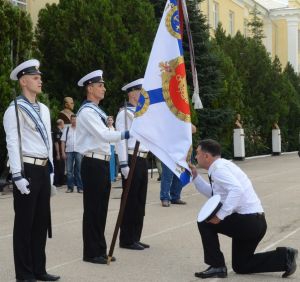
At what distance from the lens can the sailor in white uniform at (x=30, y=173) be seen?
20.1ft

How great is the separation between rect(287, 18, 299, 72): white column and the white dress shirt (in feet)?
133

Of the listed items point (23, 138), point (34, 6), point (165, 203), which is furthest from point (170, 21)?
point (34, 6)

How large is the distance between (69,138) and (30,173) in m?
8.74

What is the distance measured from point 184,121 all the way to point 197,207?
5.30 metres

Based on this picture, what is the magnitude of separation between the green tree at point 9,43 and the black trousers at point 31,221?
8.22 meters

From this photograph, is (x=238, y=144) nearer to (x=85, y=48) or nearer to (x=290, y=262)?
(x=85, y=48)

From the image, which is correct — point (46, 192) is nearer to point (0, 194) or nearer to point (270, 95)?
point (0, 194)

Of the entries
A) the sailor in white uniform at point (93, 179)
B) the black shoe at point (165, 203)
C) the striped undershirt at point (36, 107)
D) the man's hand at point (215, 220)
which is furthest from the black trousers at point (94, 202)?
the black shoe at point (165, 203)

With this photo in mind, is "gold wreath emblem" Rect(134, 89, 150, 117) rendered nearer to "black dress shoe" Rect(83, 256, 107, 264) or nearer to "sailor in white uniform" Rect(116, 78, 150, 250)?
"sailor in white uniform" Rect(116, 78, 150, 250)

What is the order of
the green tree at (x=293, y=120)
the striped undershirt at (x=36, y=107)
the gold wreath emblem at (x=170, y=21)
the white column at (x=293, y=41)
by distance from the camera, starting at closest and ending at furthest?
the striped undershirt at (x=36, y=107) < the gold wreath emblem at (x=170, y=21) < the green tree at (x=293, y=120) < the white column at (x=293, y=41)

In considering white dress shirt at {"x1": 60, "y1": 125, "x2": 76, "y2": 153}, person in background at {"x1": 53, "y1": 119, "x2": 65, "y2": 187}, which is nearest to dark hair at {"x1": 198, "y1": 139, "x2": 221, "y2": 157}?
white dress shirt at {"x1": 60, "y1": 125, "x2": 76, "y2": 153}

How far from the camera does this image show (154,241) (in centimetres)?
869

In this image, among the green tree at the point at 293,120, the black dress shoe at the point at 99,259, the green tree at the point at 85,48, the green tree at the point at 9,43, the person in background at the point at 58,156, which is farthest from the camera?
the green tree at the point at 293,120

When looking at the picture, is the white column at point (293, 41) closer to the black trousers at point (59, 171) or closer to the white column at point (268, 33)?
the white column at point (268, 33)
